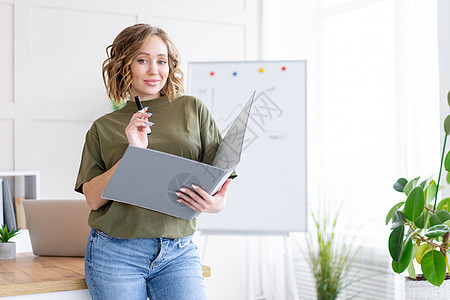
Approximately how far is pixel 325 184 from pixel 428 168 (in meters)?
0.79

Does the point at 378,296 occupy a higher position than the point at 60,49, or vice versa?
the point at 60,49

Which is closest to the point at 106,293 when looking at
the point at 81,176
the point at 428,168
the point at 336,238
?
the point at 81,176

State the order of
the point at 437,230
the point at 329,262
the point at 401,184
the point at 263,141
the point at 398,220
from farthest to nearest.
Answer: the point at 329,262
the point at 263,141
the point at 401,184
the point at 398,220
the point at 437,230

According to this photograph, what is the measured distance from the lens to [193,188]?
1488 millimetres

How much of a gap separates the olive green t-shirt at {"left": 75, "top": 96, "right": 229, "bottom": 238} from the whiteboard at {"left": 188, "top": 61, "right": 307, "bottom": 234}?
1.57 m

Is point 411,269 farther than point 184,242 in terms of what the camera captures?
Yes

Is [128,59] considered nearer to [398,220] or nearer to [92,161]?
[92,161]

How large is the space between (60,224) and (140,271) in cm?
52

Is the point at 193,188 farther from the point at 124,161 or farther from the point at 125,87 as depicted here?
the point at 125,87

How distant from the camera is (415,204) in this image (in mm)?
2229

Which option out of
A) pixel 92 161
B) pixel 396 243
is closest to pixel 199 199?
pixel 92 161

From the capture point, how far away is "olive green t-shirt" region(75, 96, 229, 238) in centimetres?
155

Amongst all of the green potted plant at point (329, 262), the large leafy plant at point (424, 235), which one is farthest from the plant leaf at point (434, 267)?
the green potted plant at point (329, 262)

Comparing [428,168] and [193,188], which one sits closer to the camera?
[193,188]
